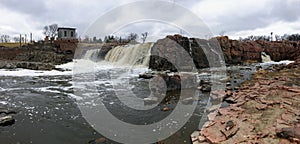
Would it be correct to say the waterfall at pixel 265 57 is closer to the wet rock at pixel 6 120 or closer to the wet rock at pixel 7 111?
the wet rock at pixel 7 111

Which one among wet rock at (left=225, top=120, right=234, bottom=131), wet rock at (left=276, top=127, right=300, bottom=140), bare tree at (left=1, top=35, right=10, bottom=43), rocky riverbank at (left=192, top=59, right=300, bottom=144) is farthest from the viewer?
bare tree at (left=1, top=35, right=10, bottom=43)

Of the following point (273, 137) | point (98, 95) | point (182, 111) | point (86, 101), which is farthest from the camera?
point (98, 95)

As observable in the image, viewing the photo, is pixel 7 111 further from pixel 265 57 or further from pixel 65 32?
pixel 65 32

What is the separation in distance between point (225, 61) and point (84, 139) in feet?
75.0

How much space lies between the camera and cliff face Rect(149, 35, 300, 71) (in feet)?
69.1

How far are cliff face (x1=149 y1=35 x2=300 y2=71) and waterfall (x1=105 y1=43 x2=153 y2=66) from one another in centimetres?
138

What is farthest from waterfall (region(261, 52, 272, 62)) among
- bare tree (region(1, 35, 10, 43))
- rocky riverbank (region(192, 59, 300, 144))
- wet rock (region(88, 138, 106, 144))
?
bare tree (region(1, 35, 10, 43))

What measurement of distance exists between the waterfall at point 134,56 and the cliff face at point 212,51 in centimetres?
138

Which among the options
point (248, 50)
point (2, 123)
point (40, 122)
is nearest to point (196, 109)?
point (40, 122)

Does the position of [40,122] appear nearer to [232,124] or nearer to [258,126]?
[232,124]

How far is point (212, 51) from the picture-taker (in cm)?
2397

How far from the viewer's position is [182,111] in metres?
7.36

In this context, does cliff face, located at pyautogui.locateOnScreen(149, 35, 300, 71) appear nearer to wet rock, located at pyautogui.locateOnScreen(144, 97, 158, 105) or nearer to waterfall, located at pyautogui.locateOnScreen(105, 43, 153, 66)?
waterfall, located at pyautogui.locateOnScreen(105, 43, 153, 66)

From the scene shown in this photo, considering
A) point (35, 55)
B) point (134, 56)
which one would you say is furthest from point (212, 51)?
point (35, 55)
